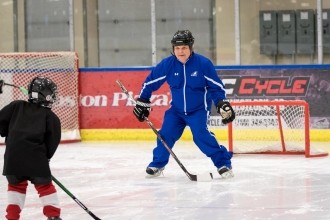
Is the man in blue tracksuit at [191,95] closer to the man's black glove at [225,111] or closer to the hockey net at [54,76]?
the man's black glove at [225,111]

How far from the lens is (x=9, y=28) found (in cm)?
1083

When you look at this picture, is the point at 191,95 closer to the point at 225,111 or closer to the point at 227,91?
the point at 225,111

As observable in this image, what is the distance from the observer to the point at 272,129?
8.45 m

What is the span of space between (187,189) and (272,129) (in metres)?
3.28

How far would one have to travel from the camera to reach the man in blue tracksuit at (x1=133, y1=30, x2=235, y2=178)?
5674mm

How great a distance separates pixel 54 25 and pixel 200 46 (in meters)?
2.08

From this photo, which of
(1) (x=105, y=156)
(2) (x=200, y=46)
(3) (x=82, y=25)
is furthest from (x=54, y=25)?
(1) (x=105, y=156)

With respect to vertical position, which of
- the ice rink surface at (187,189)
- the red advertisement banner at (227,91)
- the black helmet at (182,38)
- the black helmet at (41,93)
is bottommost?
the ice rink surface at (187,189)

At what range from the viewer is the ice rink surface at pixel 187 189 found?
4.38 metres

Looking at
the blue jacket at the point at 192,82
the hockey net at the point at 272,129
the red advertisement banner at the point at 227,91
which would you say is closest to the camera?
the blue jacket at the point at 192,82

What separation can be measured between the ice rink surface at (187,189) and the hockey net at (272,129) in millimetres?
208

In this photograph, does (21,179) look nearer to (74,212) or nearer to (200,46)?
(74,212)

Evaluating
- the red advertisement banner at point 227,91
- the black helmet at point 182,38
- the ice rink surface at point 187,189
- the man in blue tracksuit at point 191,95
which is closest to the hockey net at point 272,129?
the ice rink surface at point 187,189

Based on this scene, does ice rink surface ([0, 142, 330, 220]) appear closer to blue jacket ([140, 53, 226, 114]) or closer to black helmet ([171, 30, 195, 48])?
blue jacket ([140, 53, 226, 114])
